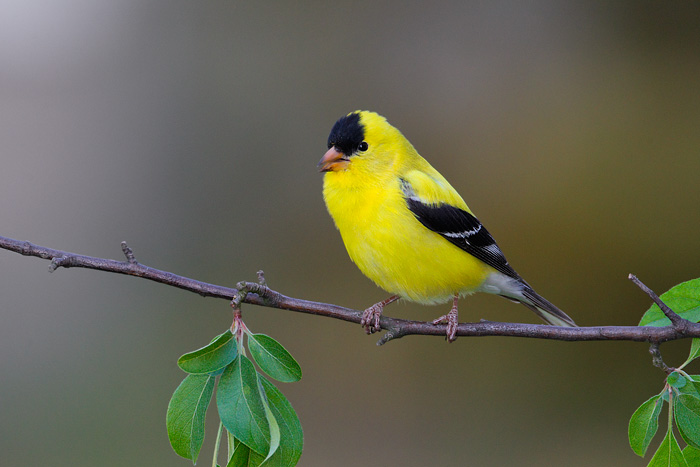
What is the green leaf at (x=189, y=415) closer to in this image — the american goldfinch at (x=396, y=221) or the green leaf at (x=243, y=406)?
the green leaf at (x=243, y=406)

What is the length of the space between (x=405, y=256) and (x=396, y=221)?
4.4 inches

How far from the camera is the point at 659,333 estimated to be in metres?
1.43

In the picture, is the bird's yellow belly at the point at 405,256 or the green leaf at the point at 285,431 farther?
the bird's yellow belly at the point at 405,256

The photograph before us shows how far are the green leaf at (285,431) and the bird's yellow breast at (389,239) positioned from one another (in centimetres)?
76

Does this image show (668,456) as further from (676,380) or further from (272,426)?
(272,426)

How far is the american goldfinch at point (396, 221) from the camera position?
1.93 meters

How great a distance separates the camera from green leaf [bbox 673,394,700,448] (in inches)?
48.6

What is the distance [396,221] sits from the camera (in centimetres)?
192

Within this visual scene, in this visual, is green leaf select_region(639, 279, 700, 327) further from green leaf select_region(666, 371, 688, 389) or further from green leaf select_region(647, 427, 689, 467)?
green leaf select_region(647, 427, 689, 467)

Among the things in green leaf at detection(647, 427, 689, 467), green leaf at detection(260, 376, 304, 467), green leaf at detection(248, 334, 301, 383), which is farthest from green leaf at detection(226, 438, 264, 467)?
green leaf at detection(647, 427, 689, 467)

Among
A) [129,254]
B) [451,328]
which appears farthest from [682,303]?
[129,254]

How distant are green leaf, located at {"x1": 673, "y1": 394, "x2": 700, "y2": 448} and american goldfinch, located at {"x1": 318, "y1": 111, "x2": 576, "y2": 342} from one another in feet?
2.11

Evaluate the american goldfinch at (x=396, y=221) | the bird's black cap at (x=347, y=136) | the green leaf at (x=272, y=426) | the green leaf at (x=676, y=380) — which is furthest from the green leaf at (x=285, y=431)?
the bird's black cap at (x=347, y=136)

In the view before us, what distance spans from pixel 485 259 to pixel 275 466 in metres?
1.22
